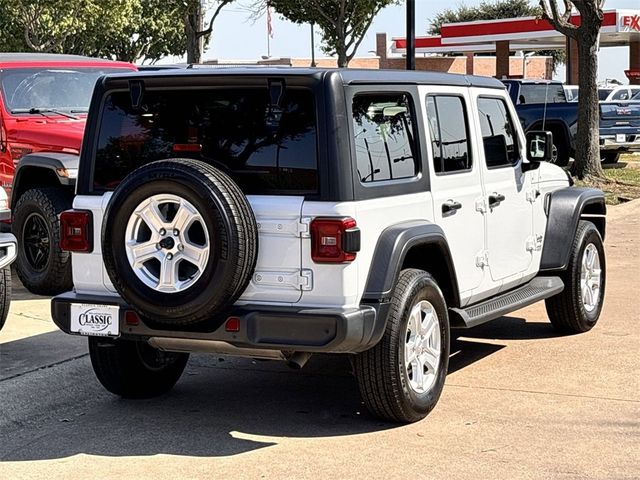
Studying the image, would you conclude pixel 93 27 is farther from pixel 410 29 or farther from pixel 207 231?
pixel 207 231

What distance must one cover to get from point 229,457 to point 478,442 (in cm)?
124

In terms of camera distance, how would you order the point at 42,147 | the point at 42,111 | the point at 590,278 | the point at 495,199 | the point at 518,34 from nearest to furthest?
the point at 495,199 < the point at 590,278 < the point at 42,147 < the point at 42,111 < the point at 518,34

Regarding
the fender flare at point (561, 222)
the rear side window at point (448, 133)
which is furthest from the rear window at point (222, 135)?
the fender flare at point (561, 222)

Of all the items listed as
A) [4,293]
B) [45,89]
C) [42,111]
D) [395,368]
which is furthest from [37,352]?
[45,89]

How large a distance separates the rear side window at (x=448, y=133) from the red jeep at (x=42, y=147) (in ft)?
14.2

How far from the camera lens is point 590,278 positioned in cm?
847

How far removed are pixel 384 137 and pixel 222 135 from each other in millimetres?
853

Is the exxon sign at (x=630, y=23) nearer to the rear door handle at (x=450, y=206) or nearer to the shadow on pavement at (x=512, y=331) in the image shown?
the shadow on pavement at (x=512, y=331)

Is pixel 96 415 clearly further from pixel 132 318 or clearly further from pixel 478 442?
pixel 478 442

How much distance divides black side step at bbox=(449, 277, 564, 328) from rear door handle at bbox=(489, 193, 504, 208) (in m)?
0.60

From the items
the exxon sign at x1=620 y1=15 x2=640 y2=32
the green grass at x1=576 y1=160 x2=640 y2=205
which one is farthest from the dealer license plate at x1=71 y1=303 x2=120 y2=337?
the exxon sign at x1=620 y1=15 x2=640 y2=32

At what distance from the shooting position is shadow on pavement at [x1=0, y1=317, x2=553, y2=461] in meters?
5.83

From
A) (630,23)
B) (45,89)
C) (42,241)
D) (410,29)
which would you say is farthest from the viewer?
(630,23)

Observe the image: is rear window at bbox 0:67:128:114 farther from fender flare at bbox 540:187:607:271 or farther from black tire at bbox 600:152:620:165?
black tire at bbox 600:152:620:165
